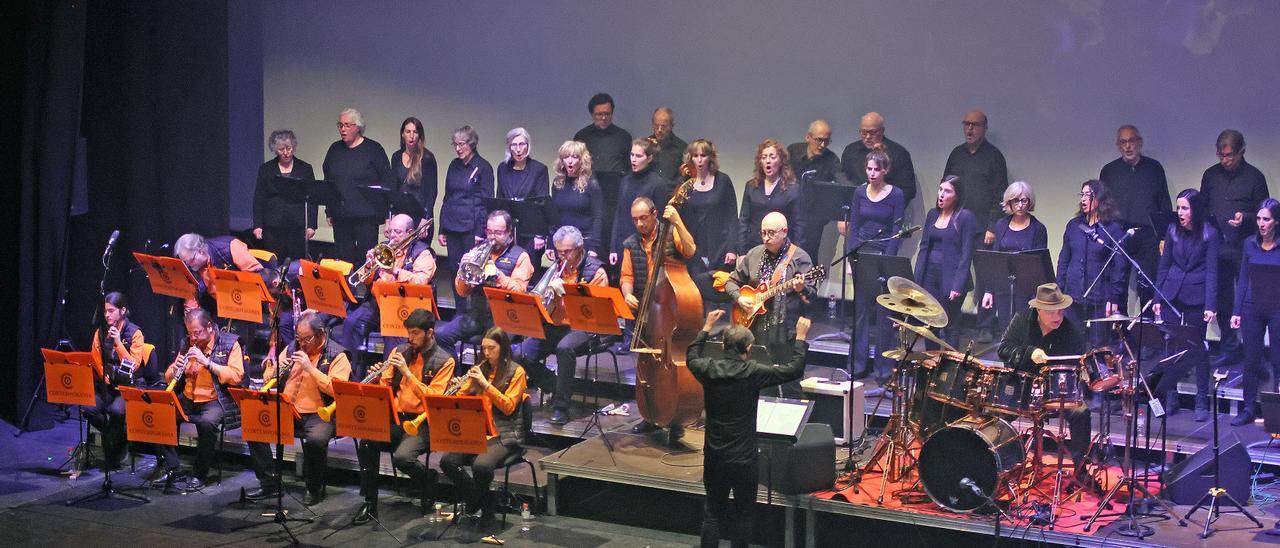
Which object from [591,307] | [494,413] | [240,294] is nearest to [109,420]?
[240,294]

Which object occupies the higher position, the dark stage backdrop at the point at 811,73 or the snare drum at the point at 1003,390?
the dark stage backdrop at the point at 811,73

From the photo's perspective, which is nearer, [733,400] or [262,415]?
[733,400]

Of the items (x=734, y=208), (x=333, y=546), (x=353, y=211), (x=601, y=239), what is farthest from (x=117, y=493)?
(x=734, y=208)

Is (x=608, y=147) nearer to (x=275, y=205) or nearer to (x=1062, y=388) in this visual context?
(x=275, y=205)

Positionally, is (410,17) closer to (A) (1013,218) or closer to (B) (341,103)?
(B) (341,103)

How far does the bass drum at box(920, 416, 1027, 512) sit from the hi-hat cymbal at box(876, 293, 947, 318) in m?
0.67

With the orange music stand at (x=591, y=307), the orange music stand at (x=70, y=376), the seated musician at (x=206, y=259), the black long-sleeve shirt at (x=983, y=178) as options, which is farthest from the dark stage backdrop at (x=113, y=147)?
the black long-sleeve shirt at (x=983, y=178)

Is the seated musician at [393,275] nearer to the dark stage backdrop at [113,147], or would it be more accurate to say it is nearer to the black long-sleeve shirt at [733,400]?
the dark stage backdrop at [113,147]

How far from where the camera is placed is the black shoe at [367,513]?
8523mm

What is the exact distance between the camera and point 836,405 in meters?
8.84

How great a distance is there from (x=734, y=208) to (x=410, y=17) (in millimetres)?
4364

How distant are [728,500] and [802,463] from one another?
0.74 m

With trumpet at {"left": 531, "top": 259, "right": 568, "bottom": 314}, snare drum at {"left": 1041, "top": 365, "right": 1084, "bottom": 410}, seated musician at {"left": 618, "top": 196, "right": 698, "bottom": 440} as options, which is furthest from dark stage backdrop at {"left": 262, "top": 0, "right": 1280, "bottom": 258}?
snare drum at {"left": 1041, "top": 365, "right": 1084, "bottom": 410}

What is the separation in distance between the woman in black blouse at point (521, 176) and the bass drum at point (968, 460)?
4.16m
